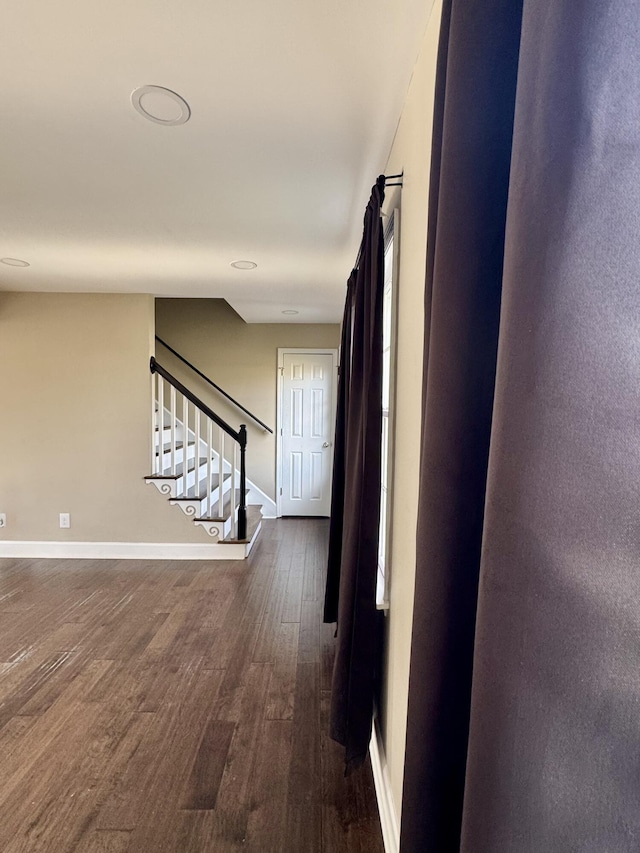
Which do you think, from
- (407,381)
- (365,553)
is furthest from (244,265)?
(365,553)

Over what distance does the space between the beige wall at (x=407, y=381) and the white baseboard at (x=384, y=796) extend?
0.05m

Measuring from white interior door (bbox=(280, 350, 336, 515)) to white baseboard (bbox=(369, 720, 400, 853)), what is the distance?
384 cm

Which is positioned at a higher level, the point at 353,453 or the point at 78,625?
the point at 353,453

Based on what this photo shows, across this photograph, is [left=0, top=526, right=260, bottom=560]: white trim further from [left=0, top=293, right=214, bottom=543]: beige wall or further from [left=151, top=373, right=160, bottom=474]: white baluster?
[left=151, top=373, right=160, bottom=474]: white baluster

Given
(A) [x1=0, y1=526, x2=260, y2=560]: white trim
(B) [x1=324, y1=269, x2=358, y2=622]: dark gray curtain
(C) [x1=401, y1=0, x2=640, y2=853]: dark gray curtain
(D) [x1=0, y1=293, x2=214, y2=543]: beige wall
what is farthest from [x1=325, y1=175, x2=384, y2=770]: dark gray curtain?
(D) [x1=0, y1=293, x2=214, y2=543]: beige wall

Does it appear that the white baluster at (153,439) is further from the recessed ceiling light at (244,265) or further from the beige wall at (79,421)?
the recessed ceiling light at (244,265)

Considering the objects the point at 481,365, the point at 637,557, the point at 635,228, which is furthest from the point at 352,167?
the point at 637,557

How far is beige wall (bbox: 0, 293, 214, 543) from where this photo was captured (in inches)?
157

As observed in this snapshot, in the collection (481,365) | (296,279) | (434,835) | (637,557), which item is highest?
(296,279)

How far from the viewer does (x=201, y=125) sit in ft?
5.18

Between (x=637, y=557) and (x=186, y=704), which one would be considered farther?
(x=186, y=704)

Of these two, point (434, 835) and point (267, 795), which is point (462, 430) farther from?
point (267, 795)

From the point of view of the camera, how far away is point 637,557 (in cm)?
33

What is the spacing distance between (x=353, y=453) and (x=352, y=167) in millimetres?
1209
